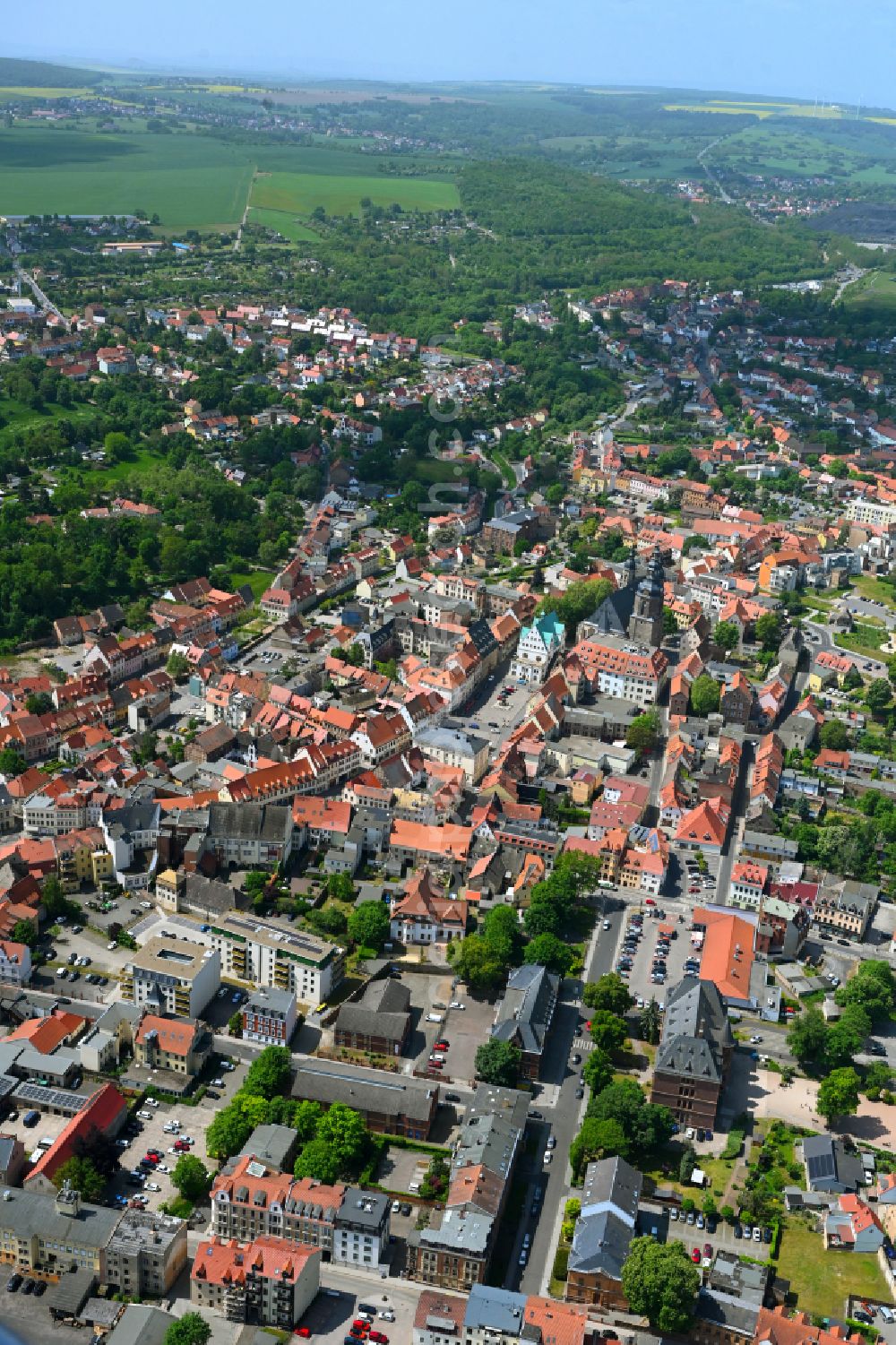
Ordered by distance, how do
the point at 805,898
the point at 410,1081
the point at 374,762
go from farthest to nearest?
the point at 374,762 < the point at 805,898 < the point at 410,1081

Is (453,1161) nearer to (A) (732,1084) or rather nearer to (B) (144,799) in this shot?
(A) (732,1084)

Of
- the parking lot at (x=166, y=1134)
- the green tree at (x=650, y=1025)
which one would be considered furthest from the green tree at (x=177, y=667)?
the green tree at (x=650, y=1025)

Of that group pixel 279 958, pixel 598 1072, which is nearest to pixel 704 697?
pixel 598 1072

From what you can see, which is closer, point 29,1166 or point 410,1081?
point 29,1166

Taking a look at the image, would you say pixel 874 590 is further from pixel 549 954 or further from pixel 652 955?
pixel 549 954

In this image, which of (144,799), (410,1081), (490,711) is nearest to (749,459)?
(490,711)
